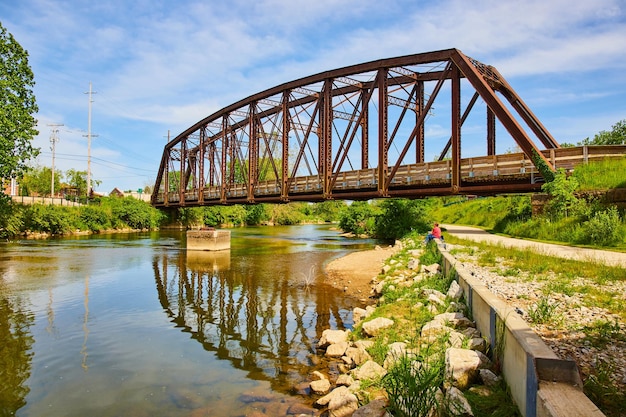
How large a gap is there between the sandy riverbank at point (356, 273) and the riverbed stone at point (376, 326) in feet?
15.6

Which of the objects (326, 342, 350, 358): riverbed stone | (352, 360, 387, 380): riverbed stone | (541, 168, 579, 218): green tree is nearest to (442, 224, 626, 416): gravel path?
(352, 360, 387, 380): riverbed stone

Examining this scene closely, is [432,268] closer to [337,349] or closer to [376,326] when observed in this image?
[376,326]

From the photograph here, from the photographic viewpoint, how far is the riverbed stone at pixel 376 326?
340 inches

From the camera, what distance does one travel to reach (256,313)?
12.8 metres

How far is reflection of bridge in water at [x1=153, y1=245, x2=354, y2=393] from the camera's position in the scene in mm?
8735

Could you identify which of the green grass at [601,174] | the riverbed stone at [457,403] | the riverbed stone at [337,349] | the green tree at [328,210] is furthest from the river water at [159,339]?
the green tree at [328,210]

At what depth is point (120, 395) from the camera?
720cm

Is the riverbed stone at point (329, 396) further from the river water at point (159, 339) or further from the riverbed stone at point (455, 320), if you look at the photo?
the riverbed stone at point (455, 320)

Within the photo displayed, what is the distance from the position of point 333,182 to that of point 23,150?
2656 cm

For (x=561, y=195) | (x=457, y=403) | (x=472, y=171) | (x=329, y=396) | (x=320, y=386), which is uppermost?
(x=472, y=171)

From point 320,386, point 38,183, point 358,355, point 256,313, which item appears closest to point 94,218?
point 38,183

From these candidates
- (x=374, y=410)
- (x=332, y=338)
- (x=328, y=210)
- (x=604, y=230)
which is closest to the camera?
(x=374, y=410)

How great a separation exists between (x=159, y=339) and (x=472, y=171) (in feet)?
61.0

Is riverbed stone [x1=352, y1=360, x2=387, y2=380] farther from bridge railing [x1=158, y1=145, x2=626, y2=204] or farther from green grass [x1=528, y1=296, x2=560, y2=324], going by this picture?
bridge railing [x1=158, y1=145, x2=626, y2=204]
